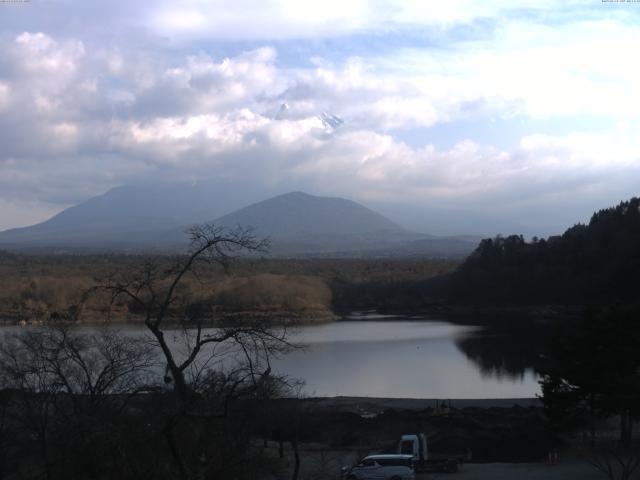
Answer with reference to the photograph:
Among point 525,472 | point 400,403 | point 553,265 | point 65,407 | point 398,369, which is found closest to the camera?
point 65,407

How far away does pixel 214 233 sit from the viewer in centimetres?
555

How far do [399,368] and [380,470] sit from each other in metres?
16.8

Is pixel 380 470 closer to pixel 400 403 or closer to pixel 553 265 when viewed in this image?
pixel 400 403

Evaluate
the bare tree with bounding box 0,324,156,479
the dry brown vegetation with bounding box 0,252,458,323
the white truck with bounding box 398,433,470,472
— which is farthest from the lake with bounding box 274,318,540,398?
the bare tree with bounding box 0,324,156,479

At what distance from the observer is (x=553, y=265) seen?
185 feet

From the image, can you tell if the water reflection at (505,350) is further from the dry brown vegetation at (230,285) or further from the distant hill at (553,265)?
the dry brown vegetation at (230,285)

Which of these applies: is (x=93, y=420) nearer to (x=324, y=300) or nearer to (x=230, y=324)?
(x=230, y=324)

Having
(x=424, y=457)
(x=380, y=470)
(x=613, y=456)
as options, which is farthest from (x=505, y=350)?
(x=380, y=470)

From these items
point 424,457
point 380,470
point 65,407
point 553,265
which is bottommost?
point 424,457

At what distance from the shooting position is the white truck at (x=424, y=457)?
13.2 metres

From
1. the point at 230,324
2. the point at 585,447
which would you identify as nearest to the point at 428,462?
the point at 585,447

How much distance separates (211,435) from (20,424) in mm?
5188

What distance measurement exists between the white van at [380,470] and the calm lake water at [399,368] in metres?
7.11

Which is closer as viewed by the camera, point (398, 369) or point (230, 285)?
point (398, 369)
